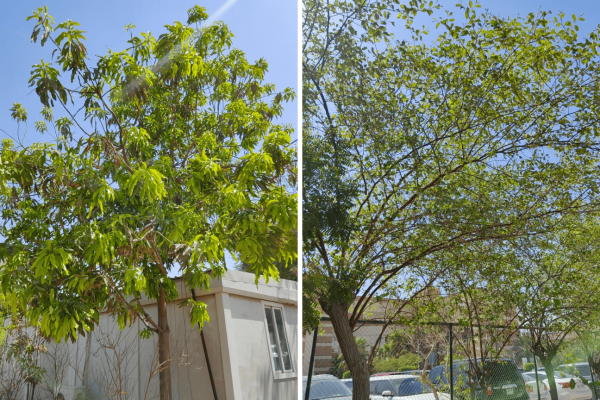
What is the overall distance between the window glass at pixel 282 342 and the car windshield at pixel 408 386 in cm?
124

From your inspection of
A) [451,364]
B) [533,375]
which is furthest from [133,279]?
[533,375]

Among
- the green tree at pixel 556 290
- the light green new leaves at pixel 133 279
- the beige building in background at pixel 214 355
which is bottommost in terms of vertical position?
the beige building in background at pixel 214 355

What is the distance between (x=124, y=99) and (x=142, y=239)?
3.02 ft

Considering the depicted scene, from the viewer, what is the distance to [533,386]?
0.96 metres

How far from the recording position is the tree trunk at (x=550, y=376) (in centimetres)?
94

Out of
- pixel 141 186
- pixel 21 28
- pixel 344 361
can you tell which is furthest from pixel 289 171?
pixel 21 28

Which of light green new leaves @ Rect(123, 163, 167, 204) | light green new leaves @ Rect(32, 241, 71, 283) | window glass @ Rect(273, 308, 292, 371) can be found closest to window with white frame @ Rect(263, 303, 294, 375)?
window glass @ Rect(273, 308, 292, 371)

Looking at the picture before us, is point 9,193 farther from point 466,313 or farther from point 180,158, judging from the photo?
point 466,313

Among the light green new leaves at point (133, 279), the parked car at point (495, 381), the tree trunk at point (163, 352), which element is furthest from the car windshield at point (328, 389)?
the tree trunk at point (163, 352)

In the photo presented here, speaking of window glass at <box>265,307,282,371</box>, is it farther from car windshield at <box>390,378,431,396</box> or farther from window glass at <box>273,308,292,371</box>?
car windshield at <box>390,378,431,396</box>

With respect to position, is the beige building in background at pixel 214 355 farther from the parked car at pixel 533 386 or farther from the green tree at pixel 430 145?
the parked car at pixel 533 386

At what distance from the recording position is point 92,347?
236cm

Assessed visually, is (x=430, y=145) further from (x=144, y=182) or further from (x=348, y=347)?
(x=144, y=182)

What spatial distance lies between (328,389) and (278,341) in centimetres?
122
